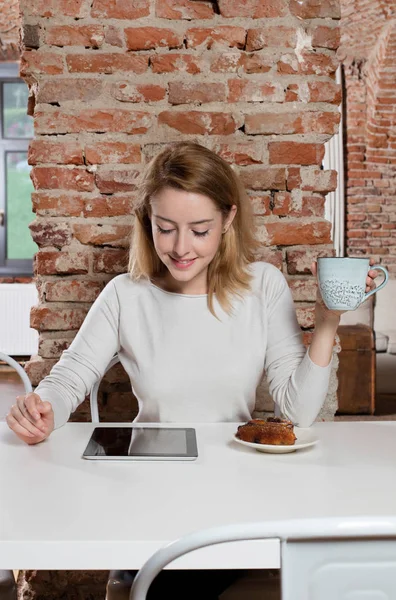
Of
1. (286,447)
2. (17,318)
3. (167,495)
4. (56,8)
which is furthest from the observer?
(17,318)

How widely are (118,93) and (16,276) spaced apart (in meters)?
4.98

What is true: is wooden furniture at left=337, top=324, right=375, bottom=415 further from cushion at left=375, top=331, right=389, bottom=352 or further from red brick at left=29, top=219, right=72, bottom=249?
red brick at left=29, top=219, right=72, bottom=249

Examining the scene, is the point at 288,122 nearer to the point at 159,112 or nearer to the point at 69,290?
the point at 159,112

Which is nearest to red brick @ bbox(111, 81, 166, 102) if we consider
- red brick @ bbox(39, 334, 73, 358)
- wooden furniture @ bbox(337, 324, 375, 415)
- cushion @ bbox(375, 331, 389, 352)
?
red brick @ bbox(39, 334, 73, 358)

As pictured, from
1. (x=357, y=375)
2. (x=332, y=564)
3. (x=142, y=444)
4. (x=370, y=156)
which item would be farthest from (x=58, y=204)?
(x=370, y=156)

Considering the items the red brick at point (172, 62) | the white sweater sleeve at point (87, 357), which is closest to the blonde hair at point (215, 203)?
the white sweater sleeve at point (87, 357)

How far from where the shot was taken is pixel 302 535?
0.55 metres

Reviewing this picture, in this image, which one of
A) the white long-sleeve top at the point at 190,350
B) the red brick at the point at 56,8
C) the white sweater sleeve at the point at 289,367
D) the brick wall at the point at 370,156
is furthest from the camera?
the brick wall at the point at 370,156

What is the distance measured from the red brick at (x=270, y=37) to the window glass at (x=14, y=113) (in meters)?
5.26

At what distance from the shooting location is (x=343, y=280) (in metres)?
1.28

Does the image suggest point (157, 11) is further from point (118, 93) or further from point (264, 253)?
point (264, 253)

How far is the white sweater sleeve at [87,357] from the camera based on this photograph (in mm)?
1573

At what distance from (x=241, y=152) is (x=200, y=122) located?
0.46ft

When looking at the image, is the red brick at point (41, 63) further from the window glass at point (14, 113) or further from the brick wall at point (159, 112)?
the window glass at point (14, 113)
